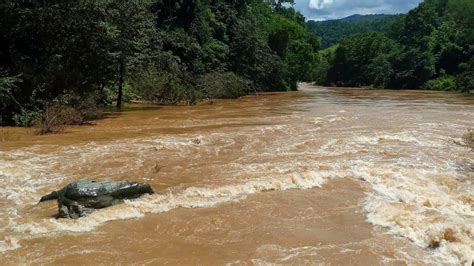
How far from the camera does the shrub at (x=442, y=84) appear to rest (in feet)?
189

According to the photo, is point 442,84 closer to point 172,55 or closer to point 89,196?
point 172,55

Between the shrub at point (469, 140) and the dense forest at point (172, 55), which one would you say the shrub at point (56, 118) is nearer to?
the dense forest at point (172, 55)

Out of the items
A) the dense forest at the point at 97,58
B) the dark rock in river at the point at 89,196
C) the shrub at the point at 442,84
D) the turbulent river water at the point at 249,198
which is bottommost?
the shrub at the point at 442,84

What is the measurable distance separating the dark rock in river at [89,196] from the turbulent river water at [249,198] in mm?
244

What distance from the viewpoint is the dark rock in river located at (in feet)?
26.0

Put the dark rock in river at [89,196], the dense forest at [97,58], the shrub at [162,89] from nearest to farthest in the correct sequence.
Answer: the dark rock in river at [89,196]
the dense forest at [97,58]
the shrub at [162,89]

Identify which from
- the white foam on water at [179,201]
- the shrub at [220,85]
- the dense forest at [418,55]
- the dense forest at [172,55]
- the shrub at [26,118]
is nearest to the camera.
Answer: the white foam on water at [179,201]

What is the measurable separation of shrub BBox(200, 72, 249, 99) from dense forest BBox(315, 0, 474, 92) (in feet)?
74.2

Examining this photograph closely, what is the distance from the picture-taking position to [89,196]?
322 inches

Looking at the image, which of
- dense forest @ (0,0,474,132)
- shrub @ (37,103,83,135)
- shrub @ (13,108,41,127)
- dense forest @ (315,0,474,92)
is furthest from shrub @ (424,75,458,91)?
shrub @ (13,108,41,127)

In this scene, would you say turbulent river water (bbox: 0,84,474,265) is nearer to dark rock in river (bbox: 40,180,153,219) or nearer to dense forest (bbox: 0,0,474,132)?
dark rock in river (bbox: 40,180,153,219)

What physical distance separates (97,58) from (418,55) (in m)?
55.1

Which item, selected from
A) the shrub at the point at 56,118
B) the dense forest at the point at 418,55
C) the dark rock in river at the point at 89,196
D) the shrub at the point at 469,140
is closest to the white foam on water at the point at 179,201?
the dark rock in river at the point at 89,196

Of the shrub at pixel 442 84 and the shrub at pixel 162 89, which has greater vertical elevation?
the shrub at pixel 162 89
